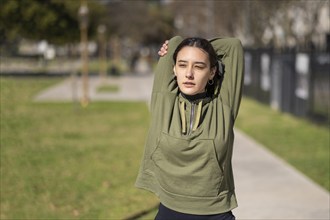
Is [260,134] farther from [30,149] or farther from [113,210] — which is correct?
[113,210]

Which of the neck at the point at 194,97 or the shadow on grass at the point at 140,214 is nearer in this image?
the neck at the point at 194,97

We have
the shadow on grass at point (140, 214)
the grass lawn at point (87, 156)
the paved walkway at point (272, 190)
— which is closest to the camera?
the paved walkway at point (272, 190)

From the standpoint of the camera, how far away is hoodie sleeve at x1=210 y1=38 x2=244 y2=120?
2.49 meters

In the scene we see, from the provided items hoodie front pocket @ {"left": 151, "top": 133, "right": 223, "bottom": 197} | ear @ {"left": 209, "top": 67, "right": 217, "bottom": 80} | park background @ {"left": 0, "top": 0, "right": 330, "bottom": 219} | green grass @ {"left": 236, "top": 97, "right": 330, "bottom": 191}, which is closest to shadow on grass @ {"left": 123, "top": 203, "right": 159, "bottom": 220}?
park background @ {"left": 0, "top": 0, "right": 330, "bottom": 219}

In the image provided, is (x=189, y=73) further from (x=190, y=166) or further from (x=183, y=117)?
(x=190, y=166)

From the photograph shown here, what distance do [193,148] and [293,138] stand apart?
364 inches

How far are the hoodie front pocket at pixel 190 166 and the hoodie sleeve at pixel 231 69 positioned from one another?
0.81 ft

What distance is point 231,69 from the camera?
8.34 ft

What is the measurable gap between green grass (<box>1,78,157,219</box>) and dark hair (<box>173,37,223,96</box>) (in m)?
3.55

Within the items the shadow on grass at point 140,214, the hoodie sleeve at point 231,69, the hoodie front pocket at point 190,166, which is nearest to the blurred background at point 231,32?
the shadow on grass at point 140,214

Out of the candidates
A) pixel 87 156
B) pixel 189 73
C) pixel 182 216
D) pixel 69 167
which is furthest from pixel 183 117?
pixel 87 156

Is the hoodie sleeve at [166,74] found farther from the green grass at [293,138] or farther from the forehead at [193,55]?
the green grass at [293,138]

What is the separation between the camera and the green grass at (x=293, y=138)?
8438mm

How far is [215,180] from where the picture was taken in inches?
94.0
